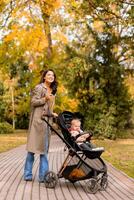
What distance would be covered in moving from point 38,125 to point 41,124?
0.19 feet

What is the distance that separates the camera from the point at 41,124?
30.8 feet

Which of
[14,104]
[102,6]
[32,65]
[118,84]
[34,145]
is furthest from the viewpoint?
[14,104]

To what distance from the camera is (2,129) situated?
127 ft

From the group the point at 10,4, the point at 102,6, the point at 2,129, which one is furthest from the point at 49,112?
the point at 2,129

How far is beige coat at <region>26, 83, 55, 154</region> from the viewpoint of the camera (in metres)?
9.32

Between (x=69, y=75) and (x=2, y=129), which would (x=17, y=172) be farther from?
(x=2, y=129)

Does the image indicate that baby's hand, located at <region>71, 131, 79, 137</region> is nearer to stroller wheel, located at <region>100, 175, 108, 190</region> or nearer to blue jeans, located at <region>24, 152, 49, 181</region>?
blue jeans, located at <region>24, 152, 49, 181</region>

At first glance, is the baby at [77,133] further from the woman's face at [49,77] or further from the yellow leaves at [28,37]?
the yellow leaves at [28,37]

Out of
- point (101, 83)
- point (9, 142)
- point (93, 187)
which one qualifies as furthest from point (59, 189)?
point (101, 83)

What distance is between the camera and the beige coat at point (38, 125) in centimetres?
932

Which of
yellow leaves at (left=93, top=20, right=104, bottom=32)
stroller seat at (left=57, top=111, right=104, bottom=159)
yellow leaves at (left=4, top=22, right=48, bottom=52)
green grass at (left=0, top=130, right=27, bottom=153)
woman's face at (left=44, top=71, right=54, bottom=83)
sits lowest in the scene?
green grass at (left=0, top=130, right=27, bottom=153)

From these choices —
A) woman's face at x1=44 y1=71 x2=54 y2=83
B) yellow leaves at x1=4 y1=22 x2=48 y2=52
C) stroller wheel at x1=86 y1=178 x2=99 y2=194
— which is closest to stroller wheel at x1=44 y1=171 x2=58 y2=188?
stroller wheel at x1=86 y1=178 x2=99 y2=194

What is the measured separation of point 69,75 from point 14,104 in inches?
869

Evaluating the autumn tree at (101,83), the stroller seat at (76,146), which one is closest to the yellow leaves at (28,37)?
the autumn tree at (101,83)
